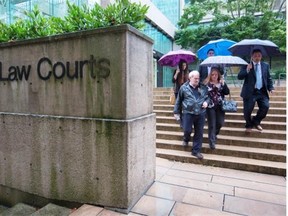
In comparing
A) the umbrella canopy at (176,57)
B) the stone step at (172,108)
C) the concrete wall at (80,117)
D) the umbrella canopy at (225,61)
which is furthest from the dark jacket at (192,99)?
the stone step at (172,108)

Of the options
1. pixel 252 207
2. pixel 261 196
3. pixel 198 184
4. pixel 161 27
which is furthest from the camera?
pixel 161 27

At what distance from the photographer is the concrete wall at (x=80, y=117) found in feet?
9.00

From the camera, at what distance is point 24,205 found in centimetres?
334

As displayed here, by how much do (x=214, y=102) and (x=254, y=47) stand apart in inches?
56.9

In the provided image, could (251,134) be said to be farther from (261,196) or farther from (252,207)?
(252,207)

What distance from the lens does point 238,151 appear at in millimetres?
4441

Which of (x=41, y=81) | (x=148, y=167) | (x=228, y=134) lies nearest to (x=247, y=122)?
(x=228, y=134)

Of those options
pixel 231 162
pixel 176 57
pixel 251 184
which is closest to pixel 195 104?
pixel 231 162

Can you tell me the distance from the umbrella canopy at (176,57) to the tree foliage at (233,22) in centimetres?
994

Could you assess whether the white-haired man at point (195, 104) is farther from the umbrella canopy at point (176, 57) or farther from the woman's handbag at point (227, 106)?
the umbrella canopy at point (176, 57)

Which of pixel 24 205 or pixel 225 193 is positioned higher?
pixel 225 193

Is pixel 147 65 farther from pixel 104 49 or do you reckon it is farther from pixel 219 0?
pixel 219 0

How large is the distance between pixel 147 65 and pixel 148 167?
1379 mm

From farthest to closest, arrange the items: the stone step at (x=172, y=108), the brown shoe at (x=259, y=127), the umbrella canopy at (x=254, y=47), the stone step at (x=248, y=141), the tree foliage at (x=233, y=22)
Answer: the tree foliage at (x=233, y=22) → the stone step at (x=172, y=108) → the brown shoe at (x=259, y=127) → the umbrella canopy at (x=254, y=47) → the stone step at (x=248, y=141)
